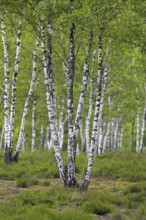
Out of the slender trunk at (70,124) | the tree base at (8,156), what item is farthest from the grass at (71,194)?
the slender trunk at (70,124)

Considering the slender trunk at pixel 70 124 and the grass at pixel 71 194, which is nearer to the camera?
the grass at pixel 71 194

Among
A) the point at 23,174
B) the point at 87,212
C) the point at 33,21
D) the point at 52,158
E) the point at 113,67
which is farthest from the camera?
the point at 113,67

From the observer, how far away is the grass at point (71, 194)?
9602 millimetres

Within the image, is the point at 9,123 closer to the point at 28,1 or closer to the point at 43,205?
the point at 28,1

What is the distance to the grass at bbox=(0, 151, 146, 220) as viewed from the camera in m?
9.60

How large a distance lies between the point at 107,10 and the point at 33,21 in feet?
9.65

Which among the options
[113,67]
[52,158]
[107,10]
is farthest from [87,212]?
[113,67]

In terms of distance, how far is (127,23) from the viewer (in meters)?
13.3

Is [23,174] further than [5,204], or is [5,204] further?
[23,174]

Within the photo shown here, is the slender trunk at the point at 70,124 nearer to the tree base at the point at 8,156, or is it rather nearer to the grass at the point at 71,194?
the grass at the point at 71,194

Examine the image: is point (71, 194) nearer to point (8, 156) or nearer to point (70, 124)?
point (70, 124)

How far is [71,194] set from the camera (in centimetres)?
1165

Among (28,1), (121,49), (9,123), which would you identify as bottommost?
(9,123)

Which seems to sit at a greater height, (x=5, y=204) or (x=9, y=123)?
(x=9, y=123)
